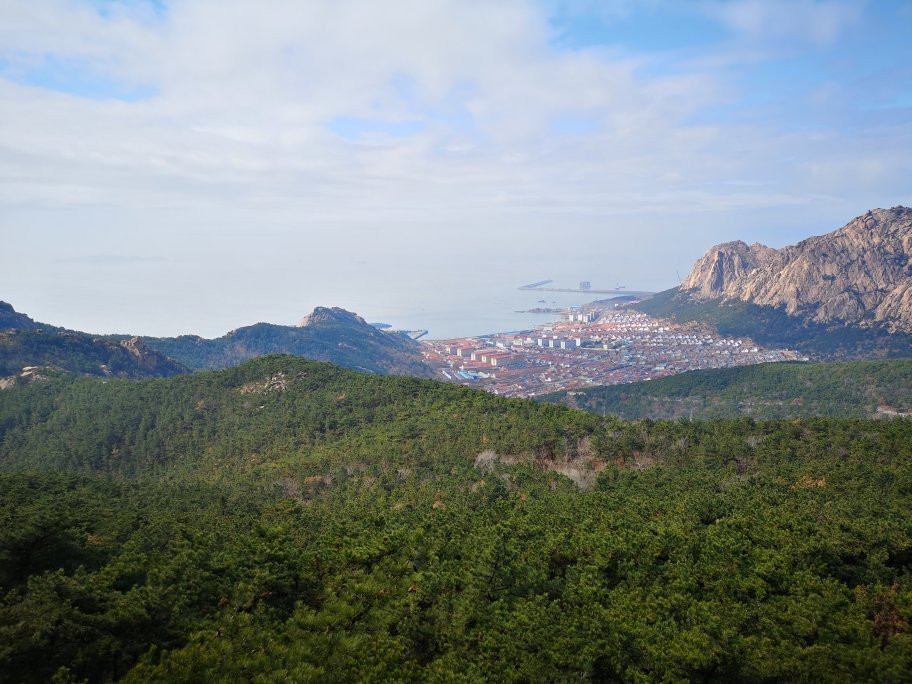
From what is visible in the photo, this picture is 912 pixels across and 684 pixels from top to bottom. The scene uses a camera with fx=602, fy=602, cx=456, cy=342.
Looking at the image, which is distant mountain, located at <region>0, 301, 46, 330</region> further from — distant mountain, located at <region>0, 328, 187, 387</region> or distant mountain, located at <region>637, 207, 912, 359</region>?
distant mountain, located at <region>637, 207, 912, 359</region>

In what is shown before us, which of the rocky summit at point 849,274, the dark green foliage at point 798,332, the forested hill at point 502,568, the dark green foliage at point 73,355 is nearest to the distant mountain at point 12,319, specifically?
the dark green foliage at point 73,355

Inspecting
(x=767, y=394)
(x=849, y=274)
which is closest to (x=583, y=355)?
(x=767, y=394)

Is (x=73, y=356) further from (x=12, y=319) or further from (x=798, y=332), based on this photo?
(x=798, y=332)

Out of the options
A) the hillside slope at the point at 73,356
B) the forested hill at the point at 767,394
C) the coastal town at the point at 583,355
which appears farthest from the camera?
the coastal town at the point at 583,355

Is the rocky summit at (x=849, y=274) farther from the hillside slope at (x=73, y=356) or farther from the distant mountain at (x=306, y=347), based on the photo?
the hillside slope at (x=73, y=356)

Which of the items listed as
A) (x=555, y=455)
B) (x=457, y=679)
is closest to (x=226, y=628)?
(x=457, y=679)
